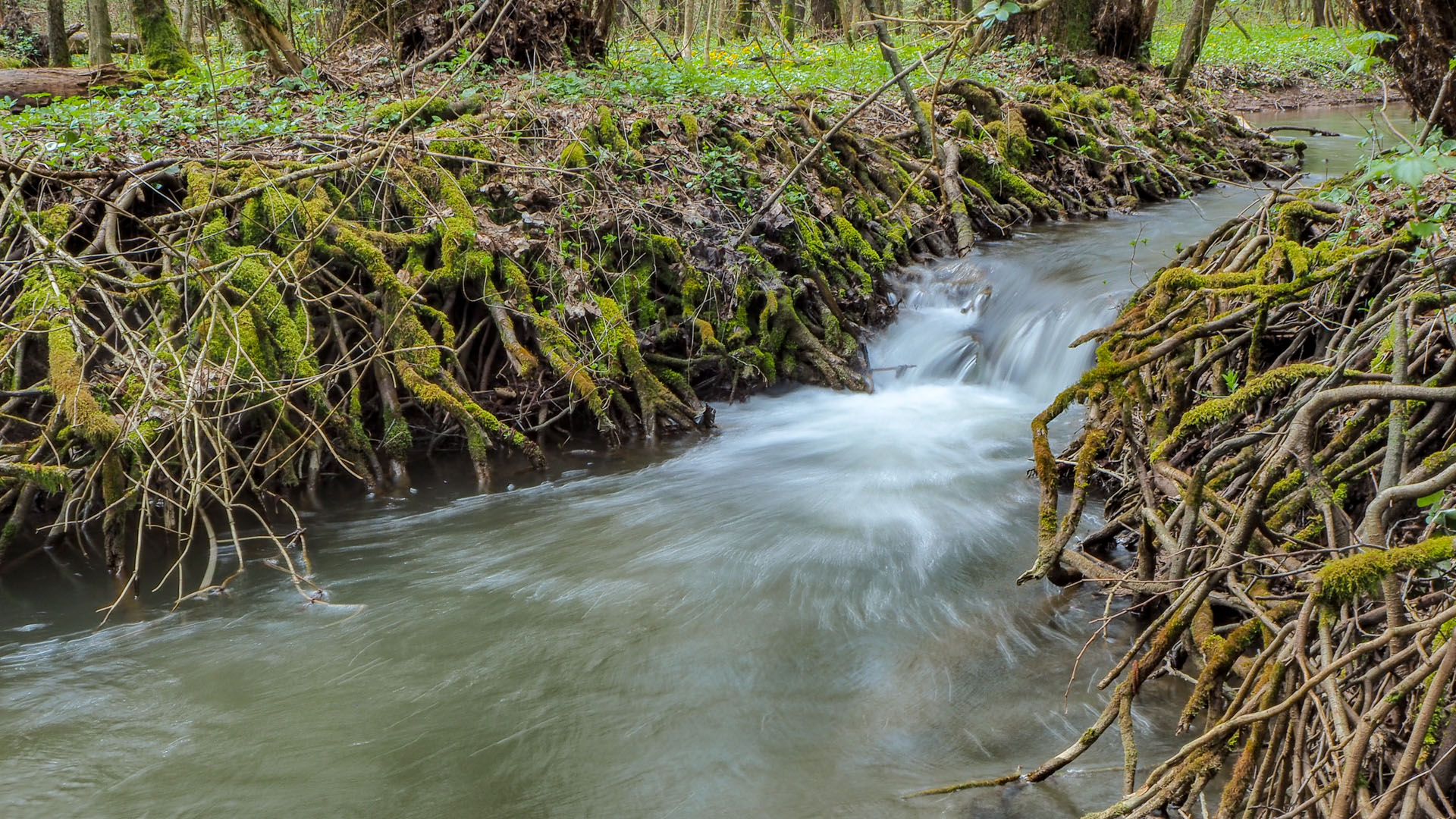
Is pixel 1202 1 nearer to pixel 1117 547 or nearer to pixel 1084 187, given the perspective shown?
pixel 1084 187

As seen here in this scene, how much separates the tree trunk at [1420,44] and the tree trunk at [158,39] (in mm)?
10645

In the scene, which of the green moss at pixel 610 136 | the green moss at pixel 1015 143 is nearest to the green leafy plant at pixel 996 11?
the green moss at pixel 610 136

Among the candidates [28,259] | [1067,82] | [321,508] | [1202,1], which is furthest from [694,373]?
[1202,1]

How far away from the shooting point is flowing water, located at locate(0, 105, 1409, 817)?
11.1ft

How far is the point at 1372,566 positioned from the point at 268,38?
10.5m

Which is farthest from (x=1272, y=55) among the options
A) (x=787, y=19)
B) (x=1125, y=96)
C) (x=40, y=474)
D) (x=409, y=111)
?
(x=40, y=474)

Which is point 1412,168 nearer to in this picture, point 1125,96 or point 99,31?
point 1125,96

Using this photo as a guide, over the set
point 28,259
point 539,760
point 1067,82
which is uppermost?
point 1067,82

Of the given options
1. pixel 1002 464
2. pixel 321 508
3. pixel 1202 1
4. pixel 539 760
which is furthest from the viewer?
pixel 1202 1

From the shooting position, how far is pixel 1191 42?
44.4 feet

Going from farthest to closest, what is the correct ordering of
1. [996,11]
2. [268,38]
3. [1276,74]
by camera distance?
[1276,74], [268,38], [996,11]

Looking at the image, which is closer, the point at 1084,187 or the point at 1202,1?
the point at 1084,187

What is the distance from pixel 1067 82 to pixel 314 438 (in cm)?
1077

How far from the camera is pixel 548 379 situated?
6672 mm
